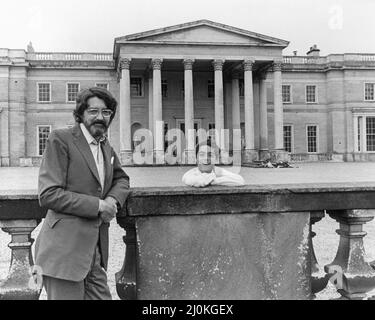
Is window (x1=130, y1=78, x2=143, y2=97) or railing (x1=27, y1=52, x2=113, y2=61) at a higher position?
railing (x1=27, y1=52, x2=113, y2=61)

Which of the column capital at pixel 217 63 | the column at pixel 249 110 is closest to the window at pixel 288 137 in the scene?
the column at pixel 249 110

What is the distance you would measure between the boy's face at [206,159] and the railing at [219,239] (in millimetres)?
249

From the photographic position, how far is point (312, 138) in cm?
5003

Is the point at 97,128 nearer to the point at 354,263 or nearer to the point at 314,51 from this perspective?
the point at 354,263

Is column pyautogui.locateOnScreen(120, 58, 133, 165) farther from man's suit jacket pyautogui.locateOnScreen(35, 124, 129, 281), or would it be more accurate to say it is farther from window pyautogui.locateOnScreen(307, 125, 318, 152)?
man's suit jacket pyautogui.locateOnScreen(35, 124, 129, 281)

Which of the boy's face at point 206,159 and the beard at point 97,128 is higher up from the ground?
the beard at point 97,128

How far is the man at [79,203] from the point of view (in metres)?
2.73

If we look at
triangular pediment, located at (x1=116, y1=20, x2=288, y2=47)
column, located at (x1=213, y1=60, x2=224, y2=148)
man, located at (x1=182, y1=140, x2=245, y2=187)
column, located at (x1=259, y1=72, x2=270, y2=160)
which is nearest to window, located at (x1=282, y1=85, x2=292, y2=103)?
column, located at (x1=259, y1=72, x2=270, y2=160)

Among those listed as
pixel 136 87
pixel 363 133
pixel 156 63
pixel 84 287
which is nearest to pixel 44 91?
pixel 136 87

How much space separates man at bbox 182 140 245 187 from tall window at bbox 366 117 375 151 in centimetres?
4985

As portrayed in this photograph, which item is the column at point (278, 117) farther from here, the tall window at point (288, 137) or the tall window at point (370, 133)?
the tall window at point (370, 133)

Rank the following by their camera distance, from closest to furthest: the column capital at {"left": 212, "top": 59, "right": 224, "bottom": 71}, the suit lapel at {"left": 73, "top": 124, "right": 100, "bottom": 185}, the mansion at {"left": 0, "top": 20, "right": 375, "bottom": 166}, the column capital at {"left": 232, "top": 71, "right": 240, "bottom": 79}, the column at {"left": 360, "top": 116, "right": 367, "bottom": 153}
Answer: the suit lapel at {"left": 73, "top": 124, "right": 100, "bottom": 185} < the mansion at {"left": 0, "top": 20, "right": 375, "bottom": 166} < the column capital at {"left": 212, "top": 59, "right": 224, "bottom": 71} < the column capital at {"left": 232, "top": 71, "right": 240, "bottom": 79} < the column at {"left": 360, "top": 116, "right": 367, "bottom": 153}

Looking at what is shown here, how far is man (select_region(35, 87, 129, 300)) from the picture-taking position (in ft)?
8.95
